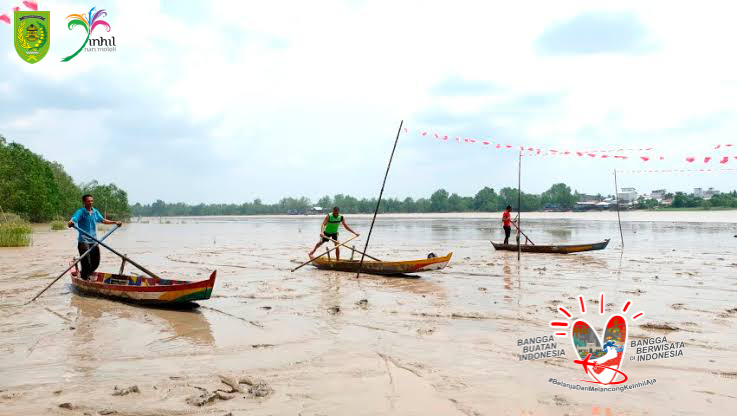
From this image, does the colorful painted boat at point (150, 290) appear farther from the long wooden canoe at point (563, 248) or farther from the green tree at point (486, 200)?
the green tree at point (486, 200)

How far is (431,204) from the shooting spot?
321ft

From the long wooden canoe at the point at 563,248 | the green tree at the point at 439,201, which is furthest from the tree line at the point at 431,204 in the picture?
the long wooden canoe at the point at 563,248

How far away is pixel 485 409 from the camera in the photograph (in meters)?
4.11

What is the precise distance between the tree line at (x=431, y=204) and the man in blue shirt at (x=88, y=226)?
7736 centimetres

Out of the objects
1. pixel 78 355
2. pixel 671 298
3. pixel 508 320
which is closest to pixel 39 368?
pixel 78 355

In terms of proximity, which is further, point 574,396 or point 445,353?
point 445,353

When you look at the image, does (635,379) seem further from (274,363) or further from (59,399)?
(59,399)

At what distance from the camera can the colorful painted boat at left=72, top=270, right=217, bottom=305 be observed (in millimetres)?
7789

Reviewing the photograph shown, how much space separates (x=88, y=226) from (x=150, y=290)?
262 centimetres

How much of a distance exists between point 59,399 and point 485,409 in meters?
3.72

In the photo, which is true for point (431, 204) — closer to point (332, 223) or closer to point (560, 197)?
point (560, 197)

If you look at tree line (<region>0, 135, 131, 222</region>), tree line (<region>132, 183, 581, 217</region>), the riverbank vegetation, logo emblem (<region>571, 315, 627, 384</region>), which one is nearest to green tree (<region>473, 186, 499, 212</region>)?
tree line (<region>132, 183, 581, 217</region>)

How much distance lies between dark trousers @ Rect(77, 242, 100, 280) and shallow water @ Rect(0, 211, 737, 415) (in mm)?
541

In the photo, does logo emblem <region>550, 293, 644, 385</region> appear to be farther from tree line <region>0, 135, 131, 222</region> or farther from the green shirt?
tree line <region>0, 135, 131, 222</region>
